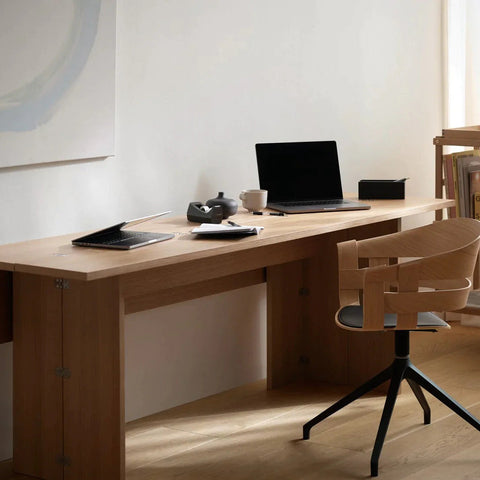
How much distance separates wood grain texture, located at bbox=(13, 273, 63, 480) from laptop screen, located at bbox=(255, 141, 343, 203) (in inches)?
48.7

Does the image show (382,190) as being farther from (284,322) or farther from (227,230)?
(227,230)

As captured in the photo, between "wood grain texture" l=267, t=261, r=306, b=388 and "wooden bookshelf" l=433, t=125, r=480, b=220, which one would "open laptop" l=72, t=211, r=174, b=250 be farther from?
"wooden bookshelf" l=433, t=125, r=480, b=220

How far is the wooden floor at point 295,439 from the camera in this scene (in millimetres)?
3328

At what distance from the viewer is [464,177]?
15.6 ft

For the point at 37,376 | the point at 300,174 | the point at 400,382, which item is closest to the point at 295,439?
the point at 400,382

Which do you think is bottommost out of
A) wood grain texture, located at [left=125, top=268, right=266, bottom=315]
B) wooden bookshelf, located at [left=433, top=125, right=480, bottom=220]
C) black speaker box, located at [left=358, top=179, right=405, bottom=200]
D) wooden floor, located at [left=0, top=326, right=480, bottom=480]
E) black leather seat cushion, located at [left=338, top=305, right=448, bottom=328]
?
wooden floor, located at [left=0, top=326, right=480, bottom=480]

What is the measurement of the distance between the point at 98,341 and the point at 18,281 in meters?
0.37

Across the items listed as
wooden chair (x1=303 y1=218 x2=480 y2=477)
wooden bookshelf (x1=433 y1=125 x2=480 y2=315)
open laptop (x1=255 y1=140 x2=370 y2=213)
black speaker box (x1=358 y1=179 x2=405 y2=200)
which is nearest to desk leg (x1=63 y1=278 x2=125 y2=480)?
wooden chair (x1=303 y1=218 x2=480 y2=477)

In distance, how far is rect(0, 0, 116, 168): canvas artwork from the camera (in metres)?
3.26

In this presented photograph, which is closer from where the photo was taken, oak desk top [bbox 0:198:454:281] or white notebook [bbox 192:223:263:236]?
oak desk top [bbox 0:198:454:281]

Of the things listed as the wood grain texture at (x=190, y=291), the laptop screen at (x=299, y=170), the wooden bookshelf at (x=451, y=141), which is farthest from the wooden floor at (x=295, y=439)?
the wooden bookshelf at (x=451, y=141)

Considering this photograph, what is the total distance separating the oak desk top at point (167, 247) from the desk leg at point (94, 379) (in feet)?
0.41

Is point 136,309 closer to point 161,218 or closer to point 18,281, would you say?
point 161,218

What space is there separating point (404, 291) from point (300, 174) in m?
1.01
